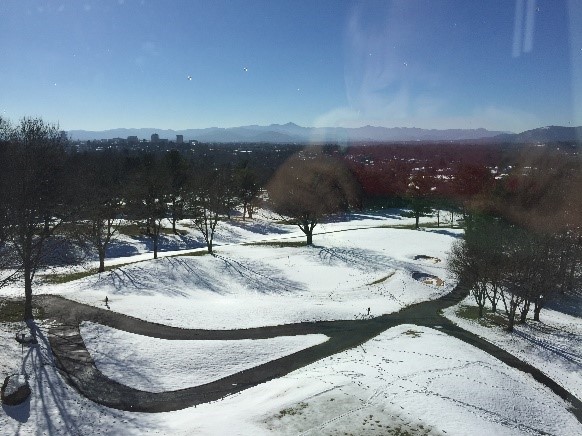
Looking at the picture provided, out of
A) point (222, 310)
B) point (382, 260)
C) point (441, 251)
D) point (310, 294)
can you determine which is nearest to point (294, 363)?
point (222, 310)

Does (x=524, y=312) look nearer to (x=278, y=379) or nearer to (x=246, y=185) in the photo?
(x=278, y=379)

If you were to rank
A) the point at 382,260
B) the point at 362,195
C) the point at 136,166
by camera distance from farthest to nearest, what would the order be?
the point at 362,195 → the point at 136,166 → the point at 382,260

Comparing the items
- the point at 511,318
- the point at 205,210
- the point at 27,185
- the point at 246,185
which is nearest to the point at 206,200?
the point at 205,210

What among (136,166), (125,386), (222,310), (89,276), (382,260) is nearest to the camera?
(125,386)

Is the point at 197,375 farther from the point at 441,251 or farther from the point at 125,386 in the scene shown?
the point at 441,251

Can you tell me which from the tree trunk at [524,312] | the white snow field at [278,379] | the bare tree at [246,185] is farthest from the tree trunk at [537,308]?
the bare tree at [246,185]

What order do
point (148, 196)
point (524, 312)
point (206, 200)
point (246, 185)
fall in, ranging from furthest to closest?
point (246, 185)
point (206, 200)
point (148, 196)
point (524, 312)
